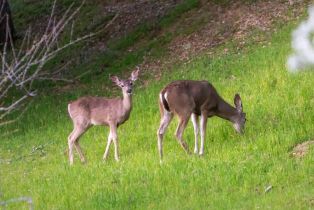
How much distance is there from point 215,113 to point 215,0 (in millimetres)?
9790

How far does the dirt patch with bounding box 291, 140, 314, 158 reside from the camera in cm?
1155

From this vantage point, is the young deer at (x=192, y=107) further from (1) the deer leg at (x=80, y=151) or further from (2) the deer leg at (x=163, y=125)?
(1) the deer leg at (x=80, y=151)

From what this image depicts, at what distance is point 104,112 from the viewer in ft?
47.3

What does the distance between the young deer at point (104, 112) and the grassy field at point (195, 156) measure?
0.42 metres

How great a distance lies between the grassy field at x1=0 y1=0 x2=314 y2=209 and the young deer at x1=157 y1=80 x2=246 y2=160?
0.26 m

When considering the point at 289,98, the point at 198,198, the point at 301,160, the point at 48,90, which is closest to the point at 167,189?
the point at 198,198

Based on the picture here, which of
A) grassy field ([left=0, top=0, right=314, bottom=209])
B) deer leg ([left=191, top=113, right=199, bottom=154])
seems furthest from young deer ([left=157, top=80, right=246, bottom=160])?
grassy field ([left=0, top=0, right=314, bottom=209])

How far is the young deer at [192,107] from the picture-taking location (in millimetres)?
13328

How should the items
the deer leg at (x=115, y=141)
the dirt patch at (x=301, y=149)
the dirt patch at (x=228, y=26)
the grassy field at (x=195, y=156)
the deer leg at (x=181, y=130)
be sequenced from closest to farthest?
the grassy field at (x=195, y=156), the dirt patch at (x=301, y=149), the deer leg at (x=181, y=130), the deer leg at (x=115, y=141), the dirt patch at (x=228, y=26)

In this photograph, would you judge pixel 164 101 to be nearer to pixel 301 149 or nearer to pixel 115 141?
pixel 115 141

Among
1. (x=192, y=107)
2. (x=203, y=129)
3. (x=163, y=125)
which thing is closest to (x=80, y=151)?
(x=163, y=125)

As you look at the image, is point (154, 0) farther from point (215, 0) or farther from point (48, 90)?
point (48, 90)

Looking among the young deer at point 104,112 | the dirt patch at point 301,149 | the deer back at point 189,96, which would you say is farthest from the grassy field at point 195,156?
the deer back at point 189,96

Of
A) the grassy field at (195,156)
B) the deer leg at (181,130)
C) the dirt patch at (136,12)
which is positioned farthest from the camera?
the dirt patch at (136,12)
